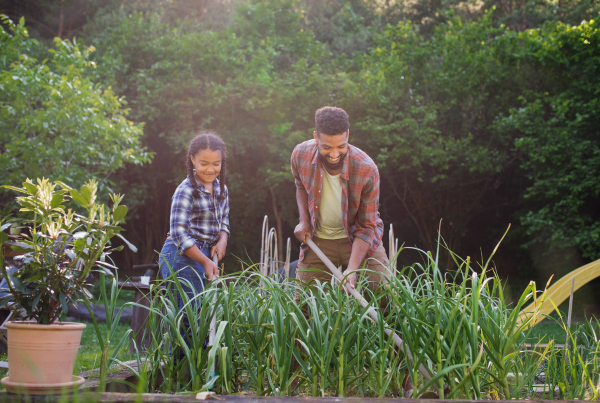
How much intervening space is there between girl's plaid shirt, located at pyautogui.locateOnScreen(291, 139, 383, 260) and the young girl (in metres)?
0.45

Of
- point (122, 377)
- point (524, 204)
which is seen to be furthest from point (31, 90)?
point (524, 204)

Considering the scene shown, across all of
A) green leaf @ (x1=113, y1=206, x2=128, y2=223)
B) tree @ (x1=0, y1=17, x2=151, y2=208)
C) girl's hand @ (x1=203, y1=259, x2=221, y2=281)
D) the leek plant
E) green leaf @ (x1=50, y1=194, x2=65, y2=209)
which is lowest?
the leek plant

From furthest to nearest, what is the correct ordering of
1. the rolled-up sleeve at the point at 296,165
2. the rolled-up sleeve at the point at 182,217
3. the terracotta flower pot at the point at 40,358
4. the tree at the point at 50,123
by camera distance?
the tree at the point at 50,123 → the rolled-up sleeve at the point at 296,165 → the rolled-up sleeve at the point at 182,217 → the terracotta flower pot at the point at 40,358

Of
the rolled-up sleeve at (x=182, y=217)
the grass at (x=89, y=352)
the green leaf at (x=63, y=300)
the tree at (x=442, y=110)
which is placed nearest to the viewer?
the green leaf at (x=63, y=300)

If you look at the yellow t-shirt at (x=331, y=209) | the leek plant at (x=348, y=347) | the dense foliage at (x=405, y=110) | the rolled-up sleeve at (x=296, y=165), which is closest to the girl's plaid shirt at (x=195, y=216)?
the rolled-up sleeve at (x=296, y=165)

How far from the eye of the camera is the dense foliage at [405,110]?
820 centimetres

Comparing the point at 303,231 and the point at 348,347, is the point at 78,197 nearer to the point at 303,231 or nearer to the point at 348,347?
the point at 348,347

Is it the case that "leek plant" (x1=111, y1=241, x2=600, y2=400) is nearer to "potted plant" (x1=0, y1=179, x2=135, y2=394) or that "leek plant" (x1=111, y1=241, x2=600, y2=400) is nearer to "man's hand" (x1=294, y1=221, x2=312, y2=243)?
"potted plant" (x1=0, y1=179, x2=135, y2=394)

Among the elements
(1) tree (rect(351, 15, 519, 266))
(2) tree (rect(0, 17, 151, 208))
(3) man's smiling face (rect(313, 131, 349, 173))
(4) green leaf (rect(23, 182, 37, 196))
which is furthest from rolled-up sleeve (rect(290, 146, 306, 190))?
(1) tree (rect(351, 15, 519, 266))

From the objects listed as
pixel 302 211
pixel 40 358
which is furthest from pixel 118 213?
pixel 302 211

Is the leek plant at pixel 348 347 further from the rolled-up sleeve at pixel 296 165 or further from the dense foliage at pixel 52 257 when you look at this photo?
the rolled-up sleeve at pixel 296 165

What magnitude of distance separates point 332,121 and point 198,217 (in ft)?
2.74

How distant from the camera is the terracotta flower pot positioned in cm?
128

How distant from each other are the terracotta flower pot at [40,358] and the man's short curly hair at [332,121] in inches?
52.2
